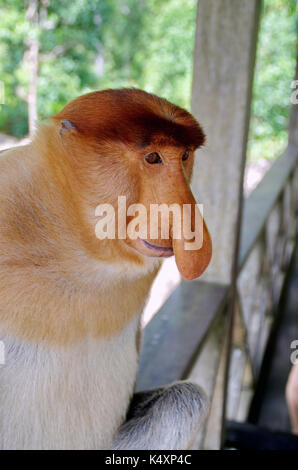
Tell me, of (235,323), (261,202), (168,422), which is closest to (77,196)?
(168,422)

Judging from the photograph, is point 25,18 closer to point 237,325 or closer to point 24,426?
point 237,325

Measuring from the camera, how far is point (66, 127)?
3.27 feet

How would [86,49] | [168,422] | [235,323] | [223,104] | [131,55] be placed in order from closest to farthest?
[168,422] → [223,104] → [235,323] → [86,49] → [131,55]

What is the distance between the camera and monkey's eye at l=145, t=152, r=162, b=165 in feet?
3.07

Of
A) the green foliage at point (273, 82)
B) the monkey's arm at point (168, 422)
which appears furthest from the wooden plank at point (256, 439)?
the green foliage at point (273, 82)

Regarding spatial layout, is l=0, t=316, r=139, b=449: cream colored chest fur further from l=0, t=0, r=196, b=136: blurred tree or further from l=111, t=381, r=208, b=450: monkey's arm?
l=0, t=0, r=196, b=136: blurred tree

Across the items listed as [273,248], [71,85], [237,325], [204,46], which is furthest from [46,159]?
[71,85]

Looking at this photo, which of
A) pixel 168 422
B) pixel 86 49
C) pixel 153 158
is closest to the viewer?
A: pixel 153 158

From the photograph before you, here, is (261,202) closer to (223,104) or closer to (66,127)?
(223,104)

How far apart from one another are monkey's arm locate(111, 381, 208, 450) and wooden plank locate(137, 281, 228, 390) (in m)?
0.06

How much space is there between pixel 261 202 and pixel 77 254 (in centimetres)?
214

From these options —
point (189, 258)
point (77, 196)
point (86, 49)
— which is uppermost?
point (86, 49)

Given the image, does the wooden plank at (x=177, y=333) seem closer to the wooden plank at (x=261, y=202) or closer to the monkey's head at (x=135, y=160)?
the wooden plank at (x=261, y=202)

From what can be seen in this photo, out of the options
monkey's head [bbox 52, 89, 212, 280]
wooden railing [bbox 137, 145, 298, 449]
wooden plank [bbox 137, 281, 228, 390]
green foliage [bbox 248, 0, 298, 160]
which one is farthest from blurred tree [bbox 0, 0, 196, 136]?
monkey's head [bbox 52, 89, 212, 280]
